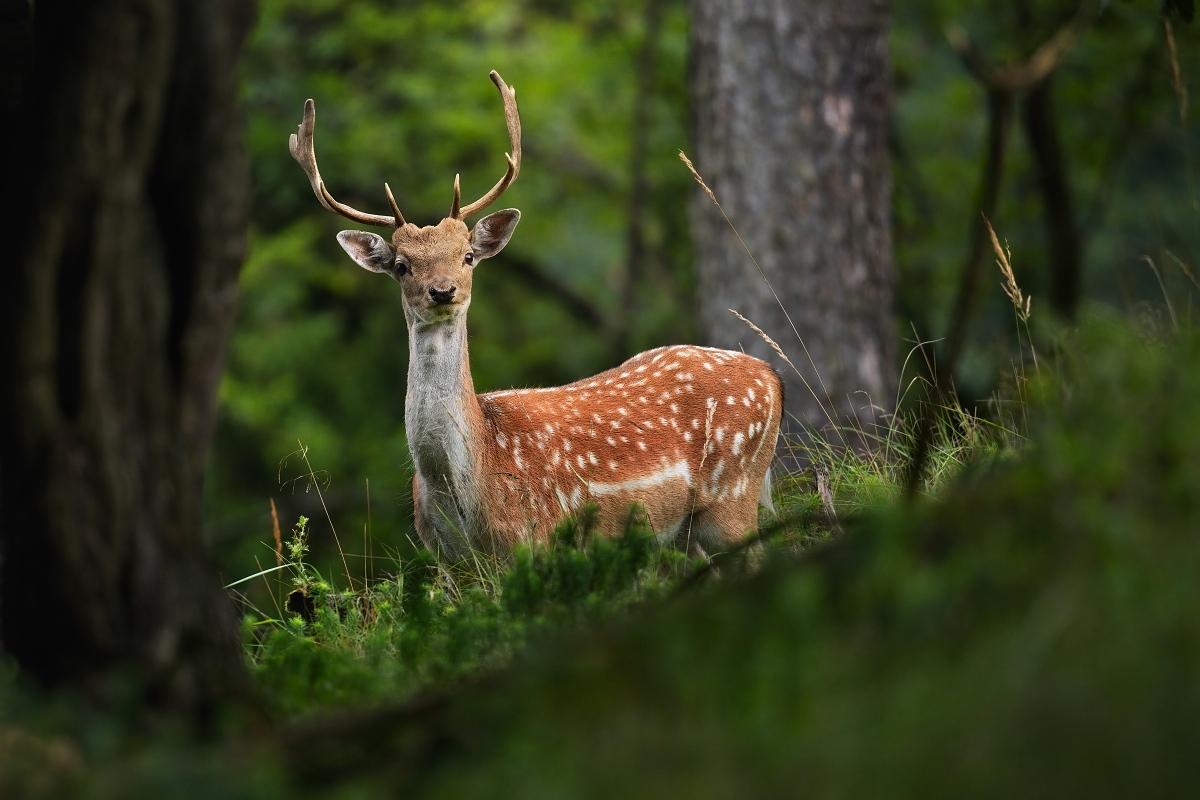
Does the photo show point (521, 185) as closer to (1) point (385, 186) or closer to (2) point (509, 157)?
(2) point (509, 157)

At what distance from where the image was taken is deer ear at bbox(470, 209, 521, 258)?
258 inches

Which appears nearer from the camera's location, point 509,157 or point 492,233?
point 509,157

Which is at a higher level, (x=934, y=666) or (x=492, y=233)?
(x=492, y=233)

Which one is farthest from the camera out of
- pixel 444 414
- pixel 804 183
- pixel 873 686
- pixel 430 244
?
pixel 804 183

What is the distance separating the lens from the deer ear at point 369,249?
6.35m

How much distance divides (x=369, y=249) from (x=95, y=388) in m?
3.60

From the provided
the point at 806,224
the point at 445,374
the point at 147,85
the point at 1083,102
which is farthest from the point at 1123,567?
the point at 1083,102

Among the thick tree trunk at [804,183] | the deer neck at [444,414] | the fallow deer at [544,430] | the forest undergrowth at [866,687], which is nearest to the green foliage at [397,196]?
the thick tree trunk at [804,183]

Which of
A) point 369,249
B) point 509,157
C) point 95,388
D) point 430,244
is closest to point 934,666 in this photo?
point 95,388

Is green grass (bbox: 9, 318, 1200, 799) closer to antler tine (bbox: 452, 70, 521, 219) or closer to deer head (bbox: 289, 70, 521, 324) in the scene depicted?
deer head (bbox: 289, 70, 521, 324)

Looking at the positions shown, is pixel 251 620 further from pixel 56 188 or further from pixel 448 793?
pixel 448 793

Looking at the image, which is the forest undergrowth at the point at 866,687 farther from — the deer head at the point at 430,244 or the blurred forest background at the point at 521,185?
the blurred forest background at the point at 521,185

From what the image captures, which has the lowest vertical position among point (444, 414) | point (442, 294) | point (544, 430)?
point (544, 430)

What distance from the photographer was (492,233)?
6.65 meters
